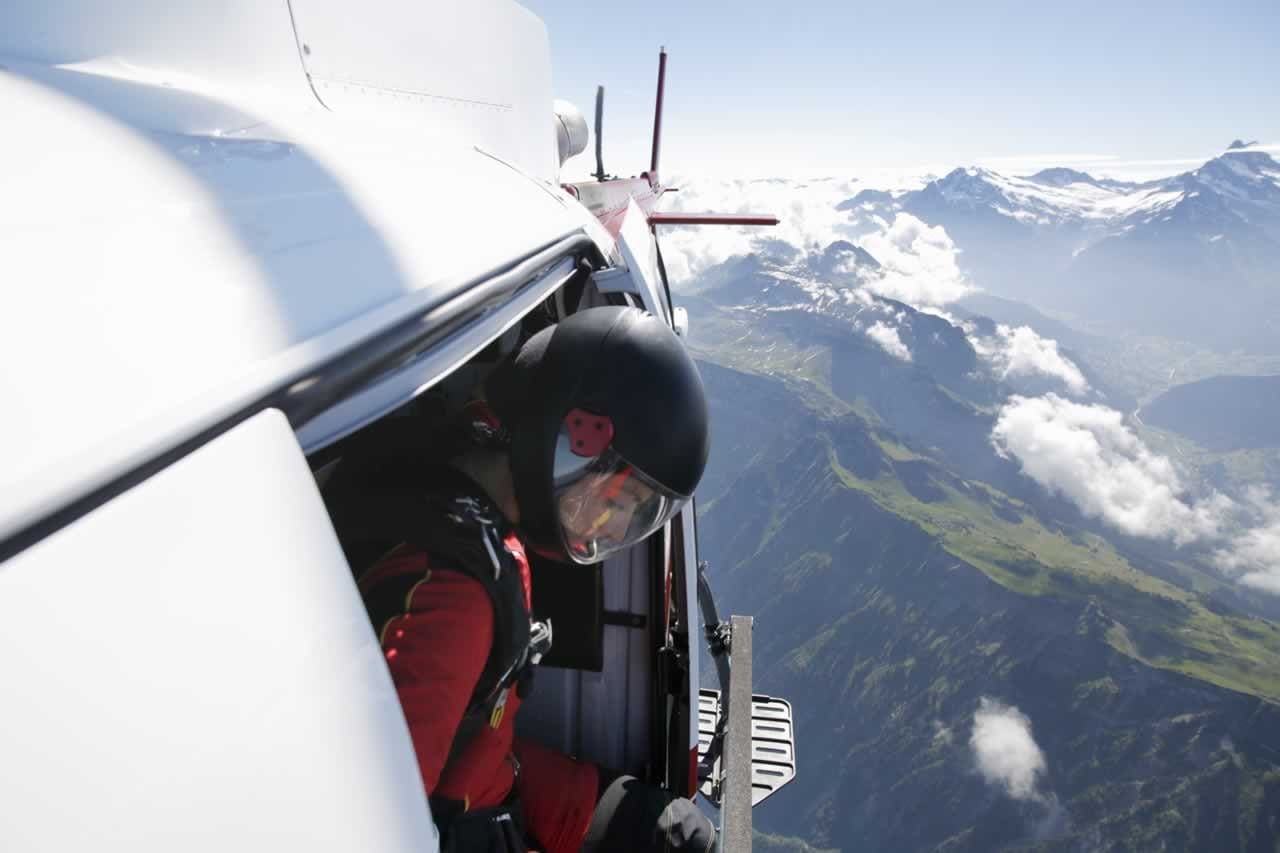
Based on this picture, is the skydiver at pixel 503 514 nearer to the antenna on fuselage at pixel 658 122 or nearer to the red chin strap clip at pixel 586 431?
the red chin strap clip at pixel 586 431

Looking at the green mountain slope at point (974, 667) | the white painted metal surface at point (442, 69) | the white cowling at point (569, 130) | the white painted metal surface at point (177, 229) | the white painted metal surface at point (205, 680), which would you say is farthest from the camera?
the green mountain slope at point (974, 667)

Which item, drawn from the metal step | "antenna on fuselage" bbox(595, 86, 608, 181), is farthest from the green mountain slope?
"antenna on fuselage" bbox(595, 86, 608, 181)

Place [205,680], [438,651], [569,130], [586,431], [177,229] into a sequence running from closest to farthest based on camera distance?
[205,680] → [177,229] → [438,651] → [586,431] → [569,130]

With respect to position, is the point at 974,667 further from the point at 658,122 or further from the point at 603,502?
the point at 603,502

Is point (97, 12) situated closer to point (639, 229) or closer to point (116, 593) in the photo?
point (116, 593)

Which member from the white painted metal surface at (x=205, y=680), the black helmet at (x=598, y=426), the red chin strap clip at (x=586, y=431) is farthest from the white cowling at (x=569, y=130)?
the white painted metal surface at (x=205, y=680)

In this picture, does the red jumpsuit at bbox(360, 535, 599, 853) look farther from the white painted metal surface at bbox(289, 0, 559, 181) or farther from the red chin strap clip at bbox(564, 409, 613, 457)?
the white painted metal surface at bbox(289, 0, 559, 181)

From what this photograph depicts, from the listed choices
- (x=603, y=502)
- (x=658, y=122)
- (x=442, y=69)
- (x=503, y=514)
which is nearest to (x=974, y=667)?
(x=658, y=122)
